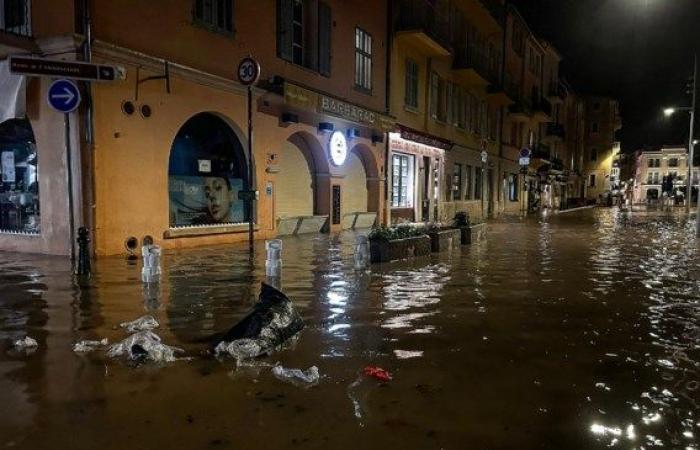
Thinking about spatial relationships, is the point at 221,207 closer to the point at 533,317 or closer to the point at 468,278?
the point at 468,278

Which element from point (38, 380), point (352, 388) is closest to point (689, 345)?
point (352, 388)

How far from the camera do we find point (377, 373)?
4.55 m

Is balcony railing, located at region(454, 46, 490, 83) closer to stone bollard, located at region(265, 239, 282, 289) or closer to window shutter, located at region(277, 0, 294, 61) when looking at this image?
window shutter, located at region(277, 0, 294, 61)

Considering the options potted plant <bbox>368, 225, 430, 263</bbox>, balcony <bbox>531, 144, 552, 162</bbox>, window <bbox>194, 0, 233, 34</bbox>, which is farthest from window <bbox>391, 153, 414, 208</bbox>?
balcony <bbox>531, 144, 552, 162</bbox>

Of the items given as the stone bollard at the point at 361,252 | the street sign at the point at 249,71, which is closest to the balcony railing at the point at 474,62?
the street sign at the point at 249,71

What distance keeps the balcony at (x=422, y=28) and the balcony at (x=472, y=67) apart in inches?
110

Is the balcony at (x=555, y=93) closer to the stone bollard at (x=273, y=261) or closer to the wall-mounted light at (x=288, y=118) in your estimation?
the wall-mounted light at (x=288, y=118)

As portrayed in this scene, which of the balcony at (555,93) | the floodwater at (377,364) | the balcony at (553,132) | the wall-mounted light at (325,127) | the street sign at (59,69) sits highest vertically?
the balcony at (555,93)

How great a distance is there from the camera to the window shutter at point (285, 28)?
16.0 meters

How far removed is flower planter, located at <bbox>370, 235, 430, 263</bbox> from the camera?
11242mm

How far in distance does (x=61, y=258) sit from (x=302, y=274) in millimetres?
5053

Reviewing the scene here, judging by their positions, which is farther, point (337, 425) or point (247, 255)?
point (247, 255)

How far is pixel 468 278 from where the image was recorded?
31.4ft

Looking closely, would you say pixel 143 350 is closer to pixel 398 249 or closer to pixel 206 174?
pixel 398 249
